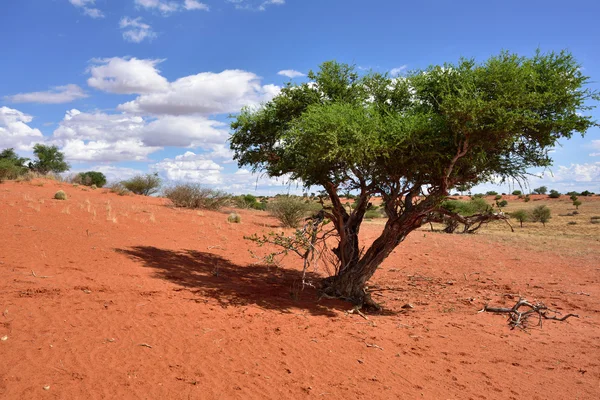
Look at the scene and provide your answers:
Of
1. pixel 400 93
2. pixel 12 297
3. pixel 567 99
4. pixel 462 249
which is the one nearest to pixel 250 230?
pixel 462 249

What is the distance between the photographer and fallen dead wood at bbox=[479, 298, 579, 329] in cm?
859

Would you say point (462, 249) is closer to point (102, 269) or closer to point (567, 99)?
point (567, 99)

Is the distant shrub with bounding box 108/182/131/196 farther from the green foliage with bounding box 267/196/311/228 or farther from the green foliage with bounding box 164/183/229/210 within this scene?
the green foliage with bounding box 267/196/311/228

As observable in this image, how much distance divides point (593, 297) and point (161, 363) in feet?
36.5

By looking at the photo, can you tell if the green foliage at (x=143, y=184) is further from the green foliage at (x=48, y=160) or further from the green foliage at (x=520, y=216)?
the green foliage at (x=520, y=216)

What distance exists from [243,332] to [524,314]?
6.03 meters

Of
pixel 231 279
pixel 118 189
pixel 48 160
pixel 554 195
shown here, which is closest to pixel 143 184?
pixel 118 189

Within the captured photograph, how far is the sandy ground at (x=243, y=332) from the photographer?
17.3 ft

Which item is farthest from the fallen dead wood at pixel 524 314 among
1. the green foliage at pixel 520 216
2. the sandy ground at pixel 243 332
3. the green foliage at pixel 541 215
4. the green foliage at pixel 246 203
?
the green foliage at pixel 541 215

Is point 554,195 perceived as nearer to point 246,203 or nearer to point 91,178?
point 246,203

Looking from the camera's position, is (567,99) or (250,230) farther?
(250,230)

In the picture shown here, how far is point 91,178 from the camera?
40438 mm

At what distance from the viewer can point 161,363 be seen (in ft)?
18.2

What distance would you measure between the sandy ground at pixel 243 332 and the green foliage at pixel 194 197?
40.3 feet
